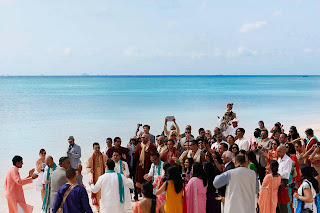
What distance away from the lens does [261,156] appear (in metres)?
10.0

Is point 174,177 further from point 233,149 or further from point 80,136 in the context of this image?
point 80,136

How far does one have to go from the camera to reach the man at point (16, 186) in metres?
7.95

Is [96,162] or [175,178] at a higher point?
[175,178]

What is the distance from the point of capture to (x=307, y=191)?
21.5 ft

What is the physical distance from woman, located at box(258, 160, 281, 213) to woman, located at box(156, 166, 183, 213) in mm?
1608

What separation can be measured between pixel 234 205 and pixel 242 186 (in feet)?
1.03

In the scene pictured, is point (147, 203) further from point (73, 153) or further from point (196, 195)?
point (73, 153)

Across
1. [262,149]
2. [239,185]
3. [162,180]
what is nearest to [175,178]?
[162,180]

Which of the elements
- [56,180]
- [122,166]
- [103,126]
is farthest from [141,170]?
[103,126]

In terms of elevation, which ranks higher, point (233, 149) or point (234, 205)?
point (233, 149)

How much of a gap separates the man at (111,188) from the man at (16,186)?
4.67ft

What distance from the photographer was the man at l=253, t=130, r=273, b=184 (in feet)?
32.8

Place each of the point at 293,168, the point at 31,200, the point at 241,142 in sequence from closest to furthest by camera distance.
A: the point at 293,168 < the point at 241,142 < the point at 31,200

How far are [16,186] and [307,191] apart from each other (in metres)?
4.97
